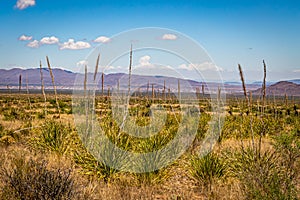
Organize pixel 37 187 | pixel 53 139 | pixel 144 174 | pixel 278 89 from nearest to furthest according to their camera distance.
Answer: pixel 37 187, pixel 144 174, pixel 53 139, pixel 278 89

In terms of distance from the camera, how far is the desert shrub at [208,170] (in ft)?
21.4

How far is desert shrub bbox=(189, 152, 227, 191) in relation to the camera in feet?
21.4

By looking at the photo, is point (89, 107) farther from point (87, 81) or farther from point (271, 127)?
point (271, 127)

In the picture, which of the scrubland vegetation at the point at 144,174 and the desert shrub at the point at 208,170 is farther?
the desert shrub at the point at 208,170

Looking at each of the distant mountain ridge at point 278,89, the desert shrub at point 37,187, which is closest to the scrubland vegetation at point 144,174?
the desert shrub at point 37,187

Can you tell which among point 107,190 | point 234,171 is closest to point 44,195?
point 107,190

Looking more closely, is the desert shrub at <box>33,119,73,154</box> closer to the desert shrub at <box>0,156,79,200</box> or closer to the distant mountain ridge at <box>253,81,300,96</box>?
the desert shrub at <box>0,156,79,200</box>

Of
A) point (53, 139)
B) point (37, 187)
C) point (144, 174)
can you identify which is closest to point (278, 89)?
point (53, 139)

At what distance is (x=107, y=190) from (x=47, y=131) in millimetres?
3297

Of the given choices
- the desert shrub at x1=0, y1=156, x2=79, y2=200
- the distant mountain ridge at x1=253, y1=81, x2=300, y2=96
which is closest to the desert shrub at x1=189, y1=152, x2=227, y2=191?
the desert shrub at x1=0, y1=156, x2=79, y2=200

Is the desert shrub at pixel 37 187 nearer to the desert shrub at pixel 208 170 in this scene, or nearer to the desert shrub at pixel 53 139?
the desert shrub at pixel 208 170

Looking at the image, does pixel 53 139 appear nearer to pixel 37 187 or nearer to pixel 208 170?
pixel 37 187

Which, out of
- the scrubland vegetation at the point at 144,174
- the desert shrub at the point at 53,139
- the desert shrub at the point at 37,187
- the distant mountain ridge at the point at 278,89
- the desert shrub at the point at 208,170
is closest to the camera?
the desert shrub at the point at 37,187

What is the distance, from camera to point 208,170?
6547mm
